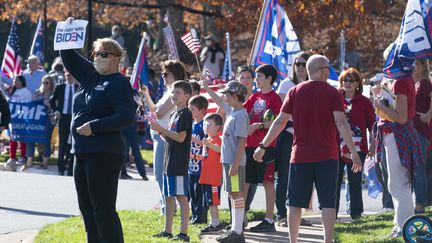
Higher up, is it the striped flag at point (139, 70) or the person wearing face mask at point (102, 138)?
the striped flag at point (139, 70)

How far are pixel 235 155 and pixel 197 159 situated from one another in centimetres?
151

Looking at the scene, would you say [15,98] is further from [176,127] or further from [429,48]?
[429,48]

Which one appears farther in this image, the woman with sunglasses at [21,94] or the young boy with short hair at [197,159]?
the woman with sunglasses at [21,94]

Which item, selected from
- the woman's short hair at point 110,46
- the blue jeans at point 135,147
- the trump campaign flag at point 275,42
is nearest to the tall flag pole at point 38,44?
the blue jeans at point 135,147

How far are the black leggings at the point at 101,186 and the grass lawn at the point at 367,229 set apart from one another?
278 centimetres

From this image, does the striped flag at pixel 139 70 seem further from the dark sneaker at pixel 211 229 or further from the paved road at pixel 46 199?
the dark sneaker at pixel 211 229

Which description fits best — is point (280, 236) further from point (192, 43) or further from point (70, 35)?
point (192, 43)

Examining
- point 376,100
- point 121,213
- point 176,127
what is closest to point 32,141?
point 121,213

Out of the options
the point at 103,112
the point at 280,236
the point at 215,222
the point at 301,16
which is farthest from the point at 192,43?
the point at 301,16

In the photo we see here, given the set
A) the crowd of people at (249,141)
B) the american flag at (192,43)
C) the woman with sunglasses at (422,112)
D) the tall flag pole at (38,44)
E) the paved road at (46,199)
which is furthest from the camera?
the tall flag pole at (38,44)

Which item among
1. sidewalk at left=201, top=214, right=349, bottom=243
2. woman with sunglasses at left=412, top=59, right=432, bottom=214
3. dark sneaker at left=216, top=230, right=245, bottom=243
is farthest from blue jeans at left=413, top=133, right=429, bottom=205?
dark sneaker at left=216, top=230, right=245, bottom=243

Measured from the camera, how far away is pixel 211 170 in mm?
11656

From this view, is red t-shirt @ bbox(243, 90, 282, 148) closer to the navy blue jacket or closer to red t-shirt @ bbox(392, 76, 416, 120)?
red t-shirt @ bbox(392, 76, 416, 120)

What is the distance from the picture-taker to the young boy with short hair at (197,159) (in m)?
11.4
